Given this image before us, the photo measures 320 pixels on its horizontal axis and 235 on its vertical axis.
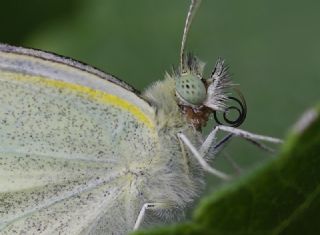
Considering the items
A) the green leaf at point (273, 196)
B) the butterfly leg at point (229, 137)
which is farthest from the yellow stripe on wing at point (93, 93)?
the green leaf at point (273, 196)

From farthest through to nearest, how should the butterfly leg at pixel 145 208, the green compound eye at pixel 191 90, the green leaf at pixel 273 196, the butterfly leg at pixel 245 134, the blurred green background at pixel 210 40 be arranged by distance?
the blurred green background at pixel 210 40, the green compound eye at pixel 191 90, the butterfly leg at pixel 145 208, the butterfly leg at pixel 245 134, the green leaf at pixel 273 196

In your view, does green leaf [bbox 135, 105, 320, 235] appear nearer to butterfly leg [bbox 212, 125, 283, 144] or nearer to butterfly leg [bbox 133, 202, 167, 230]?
butterfly leg [bbox 212, 125, 283, 144]

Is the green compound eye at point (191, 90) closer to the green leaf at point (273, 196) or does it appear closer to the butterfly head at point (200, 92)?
the butterfly head at point (200, 92)

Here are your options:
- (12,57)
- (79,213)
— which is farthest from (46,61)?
(79,213)

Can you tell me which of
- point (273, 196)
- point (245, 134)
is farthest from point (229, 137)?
point (273, 196)

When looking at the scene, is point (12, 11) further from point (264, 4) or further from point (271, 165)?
point (271, 165)

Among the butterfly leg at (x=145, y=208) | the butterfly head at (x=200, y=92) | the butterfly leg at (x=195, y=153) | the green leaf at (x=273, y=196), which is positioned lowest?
the green leaf at (x=273, y=196)
